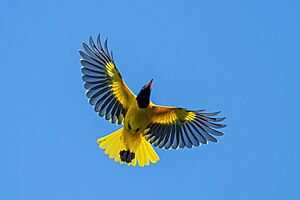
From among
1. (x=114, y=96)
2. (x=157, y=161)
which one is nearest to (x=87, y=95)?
(x=114, y=96)

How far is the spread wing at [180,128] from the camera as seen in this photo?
20859mm

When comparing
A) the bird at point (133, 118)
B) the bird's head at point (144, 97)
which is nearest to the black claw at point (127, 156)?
the bird at point (133, 118)

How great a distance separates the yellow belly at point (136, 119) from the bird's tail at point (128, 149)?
12.9 inches

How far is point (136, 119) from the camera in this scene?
811 inches

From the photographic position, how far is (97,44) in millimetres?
20594

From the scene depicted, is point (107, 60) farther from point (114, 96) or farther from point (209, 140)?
Result: point (209, 140)

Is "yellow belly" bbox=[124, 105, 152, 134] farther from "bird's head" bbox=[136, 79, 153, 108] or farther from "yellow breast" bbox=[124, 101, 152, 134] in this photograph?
"bird's head" bbox=[136, 79, 153, 108]

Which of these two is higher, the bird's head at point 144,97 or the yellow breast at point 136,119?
the bird's head at point 144,97

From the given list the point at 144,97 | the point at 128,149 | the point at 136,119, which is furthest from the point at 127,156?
the point at 144,97

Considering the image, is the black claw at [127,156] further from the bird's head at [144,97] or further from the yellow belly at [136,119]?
the bird's head at [144,97]

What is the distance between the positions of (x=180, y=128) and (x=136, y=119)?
1088 millimetres

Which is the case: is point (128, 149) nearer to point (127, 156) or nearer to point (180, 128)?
point (127, 156)

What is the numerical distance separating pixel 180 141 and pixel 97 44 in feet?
8.00

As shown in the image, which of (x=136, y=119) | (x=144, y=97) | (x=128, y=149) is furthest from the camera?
(x=128, y=149)
